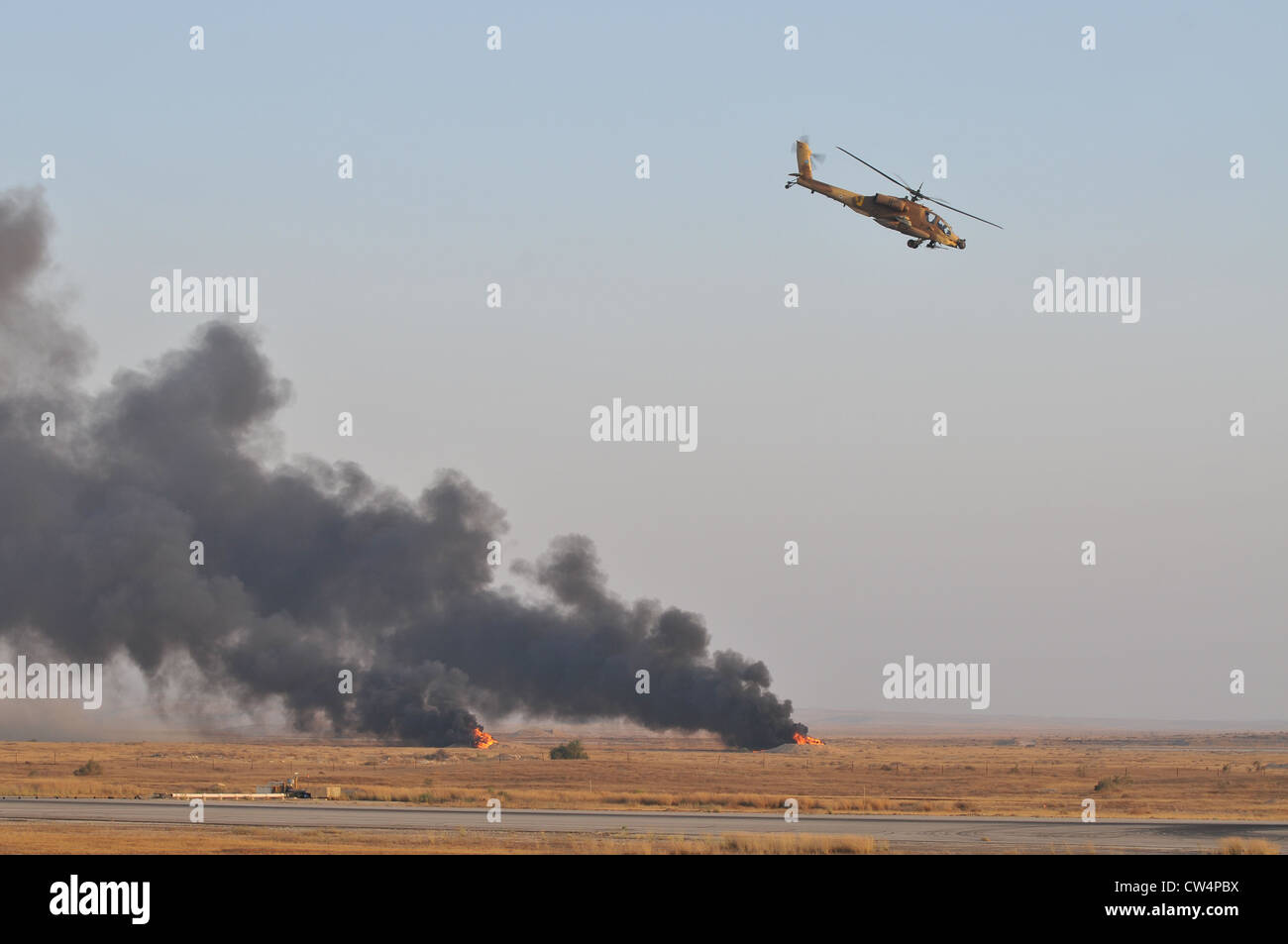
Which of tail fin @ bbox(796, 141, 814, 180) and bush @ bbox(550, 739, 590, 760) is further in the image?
bush @ bbox(550, 739, 590, 760)

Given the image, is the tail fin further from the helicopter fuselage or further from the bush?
the bush

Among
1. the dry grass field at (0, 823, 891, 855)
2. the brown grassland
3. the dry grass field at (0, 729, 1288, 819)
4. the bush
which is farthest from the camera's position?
the bush

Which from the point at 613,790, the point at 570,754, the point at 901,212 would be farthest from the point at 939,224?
the point at 570,754

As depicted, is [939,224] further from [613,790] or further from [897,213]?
[613,790]

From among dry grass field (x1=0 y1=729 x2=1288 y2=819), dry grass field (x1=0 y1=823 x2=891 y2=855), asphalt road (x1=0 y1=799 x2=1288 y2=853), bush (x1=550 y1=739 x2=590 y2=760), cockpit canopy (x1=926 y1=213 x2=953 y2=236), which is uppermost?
cockpit canopy (x1=926 y1=213 x2=953 y2=236)

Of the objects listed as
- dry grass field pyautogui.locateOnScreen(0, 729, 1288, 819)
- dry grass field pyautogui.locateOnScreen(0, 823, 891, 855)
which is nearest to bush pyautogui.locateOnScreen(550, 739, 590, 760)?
dry grass field pyautogui.locateOnScreen(0, 729, 1288, 819)

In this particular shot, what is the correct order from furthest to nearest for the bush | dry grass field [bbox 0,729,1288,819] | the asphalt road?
the bush → dry grass field [bbox 0,729,1288,819] → the asphalt road

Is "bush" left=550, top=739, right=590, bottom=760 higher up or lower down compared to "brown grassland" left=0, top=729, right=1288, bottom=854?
lower down

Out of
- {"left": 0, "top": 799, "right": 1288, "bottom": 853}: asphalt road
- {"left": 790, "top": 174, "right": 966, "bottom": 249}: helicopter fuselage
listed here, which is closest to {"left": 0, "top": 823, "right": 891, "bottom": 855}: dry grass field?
{"left": 0, "top": 799, "right": 1288, "bottom": 853}: asphalt road
